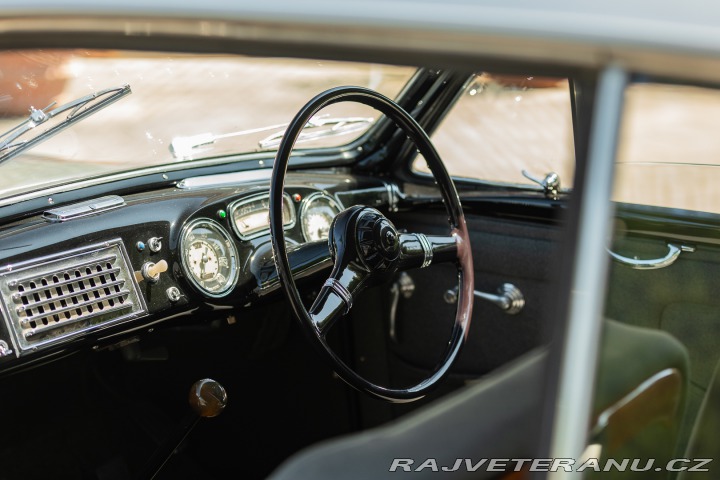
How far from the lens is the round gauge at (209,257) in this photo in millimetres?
1981

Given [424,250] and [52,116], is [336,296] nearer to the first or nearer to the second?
[424,250]

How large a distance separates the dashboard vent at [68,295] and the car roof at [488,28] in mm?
1078

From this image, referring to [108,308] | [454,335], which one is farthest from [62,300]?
[454,335]

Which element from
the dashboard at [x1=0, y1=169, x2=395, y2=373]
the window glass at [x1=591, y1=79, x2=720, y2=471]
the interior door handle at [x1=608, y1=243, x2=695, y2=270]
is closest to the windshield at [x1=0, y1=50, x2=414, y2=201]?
the dashboard at [x1=0, y1=169, x2=395, y2=373]

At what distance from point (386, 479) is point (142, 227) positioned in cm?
119

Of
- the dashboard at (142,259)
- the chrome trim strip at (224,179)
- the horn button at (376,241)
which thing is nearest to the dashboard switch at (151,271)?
the dashboard at (142,259)

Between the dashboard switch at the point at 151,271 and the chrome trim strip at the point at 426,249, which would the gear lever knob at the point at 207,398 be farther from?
the chrome trim strip at the point at 426,249

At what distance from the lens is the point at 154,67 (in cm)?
191

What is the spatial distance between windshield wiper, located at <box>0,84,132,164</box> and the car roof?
1148 mm

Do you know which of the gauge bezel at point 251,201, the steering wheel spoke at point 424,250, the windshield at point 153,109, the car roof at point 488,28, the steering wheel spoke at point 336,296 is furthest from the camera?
the gauge bezel at point 251,201

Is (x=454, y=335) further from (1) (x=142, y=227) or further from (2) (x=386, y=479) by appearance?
(2) (x=386, y=479)

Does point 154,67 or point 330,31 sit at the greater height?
point 154,67

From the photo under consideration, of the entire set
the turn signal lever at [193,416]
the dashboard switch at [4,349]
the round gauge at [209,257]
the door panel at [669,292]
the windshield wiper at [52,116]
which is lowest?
the turn signal lever at [193,416]

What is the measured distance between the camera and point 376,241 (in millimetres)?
1789
